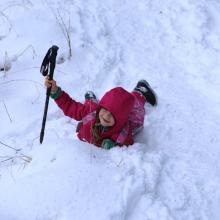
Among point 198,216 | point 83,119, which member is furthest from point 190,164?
point 83,119

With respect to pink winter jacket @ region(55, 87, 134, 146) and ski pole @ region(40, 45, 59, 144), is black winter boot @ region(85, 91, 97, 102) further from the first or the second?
ski pole @ region(40, 45, 59, 144)

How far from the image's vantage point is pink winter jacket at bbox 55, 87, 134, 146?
13.5 feet

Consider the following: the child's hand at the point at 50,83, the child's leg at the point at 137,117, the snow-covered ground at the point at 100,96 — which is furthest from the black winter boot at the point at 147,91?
the child's hand at the point at 50,83

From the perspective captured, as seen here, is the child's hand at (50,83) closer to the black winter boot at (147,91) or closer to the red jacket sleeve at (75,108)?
the red jacket sleeve at (75,108)

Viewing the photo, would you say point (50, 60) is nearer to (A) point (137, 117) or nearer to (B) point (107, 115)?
(B) point (107, 115)

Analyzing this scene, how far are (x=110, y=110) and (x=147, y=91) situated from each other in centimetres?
79

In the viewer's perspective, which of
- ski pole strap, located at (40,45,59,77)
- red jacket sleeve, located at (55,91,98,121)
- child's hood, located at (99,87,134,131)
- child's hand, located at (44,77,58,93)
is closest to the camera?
ski pole strap, located at (40,45,59,77)

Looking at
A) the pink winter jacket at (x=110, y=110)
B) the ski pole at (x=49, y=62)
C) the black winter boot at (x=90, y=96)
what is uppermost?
the ski pole at (x=49, y=62)

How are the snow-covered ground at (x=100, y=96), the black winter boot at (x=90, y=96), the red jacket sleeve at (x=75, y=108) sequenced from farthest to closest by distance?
1. the black winter boot at (x=90, y=96)
2. the red jacket sleeve at (x=75, y=108)
3. the snow-covered ground at (x=100, y=96)

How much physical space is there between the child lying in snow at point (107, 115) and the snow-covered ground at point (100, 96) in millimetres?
189

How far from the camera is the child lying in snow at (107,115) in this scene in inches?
162

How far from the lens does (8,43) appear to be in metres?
5.36

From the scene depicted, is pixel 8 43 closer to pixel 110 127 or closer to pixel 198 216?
pixel 110 127

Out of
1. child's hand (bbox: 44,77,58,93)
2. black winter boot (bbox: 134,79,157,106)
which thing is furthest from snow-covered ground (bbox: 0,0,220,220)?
child's hand (bbox: 44,77,58,93)
